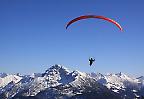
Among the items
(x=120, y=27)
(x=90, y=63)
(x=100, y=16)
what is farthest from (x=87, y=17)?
(x=90, y=63)

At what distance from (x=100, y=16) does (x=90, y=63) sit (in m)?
8.98

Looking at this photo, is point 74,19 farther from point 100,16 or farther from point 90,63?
point 90,63

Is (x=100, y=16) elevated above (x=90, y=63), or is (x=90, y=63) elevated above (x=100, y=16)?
(x=100, y=16)

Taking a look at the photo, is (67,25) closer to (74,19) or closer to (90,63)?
(74,19)

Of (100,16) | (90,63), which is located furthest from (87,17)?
(90,63)

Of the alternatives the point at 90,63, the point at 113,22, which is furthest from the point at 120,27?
the point at 90,63

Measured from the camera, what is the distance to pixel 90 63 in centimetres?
5003

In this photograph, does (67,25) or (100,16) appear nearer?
(100,16)

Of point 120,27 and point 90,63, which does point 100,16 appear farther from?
point 90,63

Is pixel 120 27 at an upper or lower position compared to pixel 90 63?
upper

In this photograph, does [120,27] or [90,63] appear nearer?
[120,27]

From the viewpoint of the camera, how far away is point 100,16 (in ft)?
149

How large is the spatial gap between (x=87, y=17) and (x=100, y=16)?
2110 millimetres

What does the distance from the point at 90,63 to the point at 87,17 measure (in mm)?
8533
